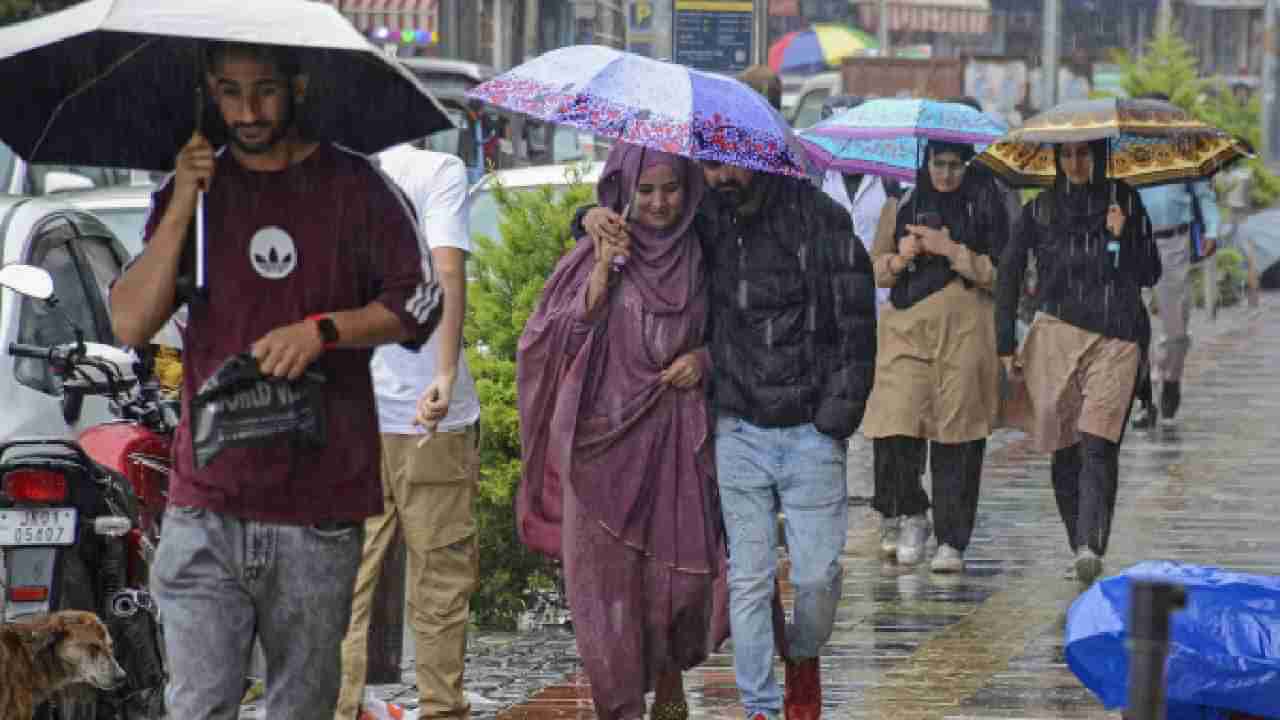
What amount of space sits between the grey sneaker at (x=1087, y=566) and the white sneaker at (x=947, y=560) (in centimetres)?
66

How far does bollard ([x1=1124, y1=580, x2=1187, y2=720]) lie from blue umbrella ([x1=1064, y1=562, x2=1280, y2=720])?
2.57m

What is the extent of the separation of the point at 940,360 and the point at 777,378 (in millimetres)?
4411

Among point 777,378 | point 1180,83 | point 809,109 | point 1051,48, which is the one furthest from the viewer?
point 1051,48

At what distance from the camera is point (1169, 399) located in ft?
61.3

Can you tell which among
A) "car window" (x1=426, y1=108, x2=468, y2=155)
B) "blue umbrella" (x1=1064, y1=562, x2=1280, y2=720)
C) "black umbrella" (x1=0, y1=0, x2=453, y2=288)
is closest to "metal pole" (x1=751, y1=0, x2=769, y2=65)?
"car window" (x1=426, y1=108, x2=468, y2=155)

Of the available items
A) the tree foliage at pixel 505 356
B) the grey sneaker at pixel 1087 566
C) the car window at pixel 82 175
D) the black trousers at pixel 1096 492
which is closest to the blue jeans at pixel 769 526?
the tree foliage at pixel 505 356

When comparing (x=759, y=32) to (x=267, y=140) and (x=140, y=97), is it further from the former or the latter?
(x=267, y=140)

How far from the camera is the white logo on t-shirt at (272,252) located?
5316mm

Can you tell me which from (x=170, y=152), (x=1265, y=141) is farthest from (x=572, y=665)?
(x=1265, y=141)

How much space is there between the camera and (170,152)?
5.76 metres

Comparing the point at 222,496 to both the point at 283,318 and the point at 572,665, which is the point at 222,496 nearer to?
the point at 283,318

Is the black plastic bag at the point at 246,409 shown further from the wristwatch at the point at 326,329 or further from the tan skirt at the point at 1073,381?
the tan skirt at the point at 1073,381

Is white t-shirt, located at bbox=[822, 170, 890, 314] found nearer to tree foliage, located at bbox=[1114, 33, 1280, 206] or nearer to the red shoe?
the red shoe

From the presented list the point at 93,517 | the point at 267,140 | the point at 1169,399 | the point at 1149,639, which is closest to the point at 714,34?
the point at 1169,399
